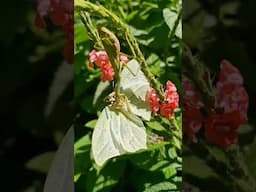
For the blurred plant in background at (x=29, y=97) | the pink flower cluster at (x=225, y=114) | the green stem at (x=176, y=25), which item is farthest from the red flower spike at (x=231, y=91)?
the blurred plant in background at (x=29, y=97)

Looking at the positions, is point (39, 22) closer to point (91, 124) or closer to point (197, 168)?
point (91, 124)

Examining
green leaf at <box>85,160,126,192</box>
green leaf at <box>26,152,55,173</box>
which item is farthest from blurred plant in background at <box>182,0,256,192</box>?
green leaf at <box>26,152,55,173</box>

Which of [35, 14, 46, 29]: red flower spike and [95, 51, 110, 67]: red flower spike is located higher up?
[35, 14, 46, 29]: red flower spike

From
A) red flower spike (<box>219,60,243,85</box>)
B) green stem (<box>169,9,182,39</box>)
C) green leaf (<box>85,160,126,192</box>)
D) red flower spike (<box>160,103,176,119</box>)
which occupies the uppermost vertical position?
green stem (<box>169,9,182,39</box>)

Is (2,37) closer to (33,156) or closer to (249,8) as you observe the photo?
(33,156)

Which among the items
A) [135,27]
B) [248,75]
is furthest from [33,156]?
[248,75]

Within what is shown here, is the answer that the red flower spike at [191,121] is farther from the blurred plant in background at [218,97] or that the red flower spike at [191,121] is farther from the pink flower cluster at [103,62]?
the pink flower cluster at [103,62]

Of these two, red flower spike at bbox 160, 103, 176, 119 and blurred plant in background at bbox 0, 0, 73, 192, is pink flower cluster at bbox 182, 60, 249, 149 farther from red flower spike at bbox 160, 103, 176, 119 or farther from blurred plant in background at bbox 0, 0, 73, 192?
blurred plant in background at bbox 0, 0, 73, 192

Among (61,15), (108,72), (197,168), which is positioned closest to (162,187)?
(197,168)
